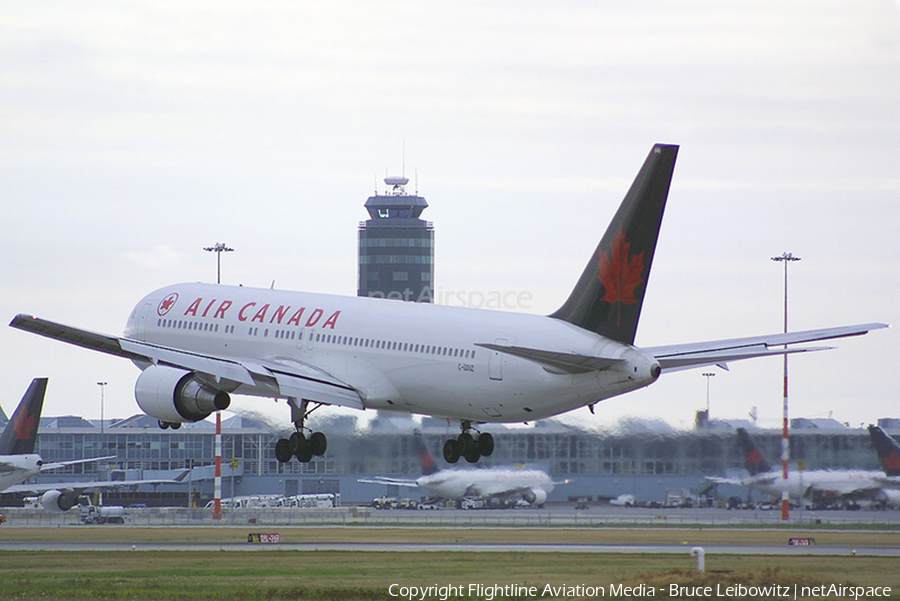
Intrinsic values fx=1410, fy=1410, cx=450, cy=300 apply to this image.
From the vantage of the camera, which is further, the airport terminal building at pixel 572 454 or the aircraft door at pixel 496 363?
the airport terminal building at pixel 572 454

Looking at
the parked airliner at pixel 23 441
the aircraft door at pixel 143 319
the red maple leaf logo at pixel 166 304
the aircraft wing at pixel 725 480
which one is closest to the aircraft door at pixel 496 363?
the red maple leaf logo at pixel 166 304

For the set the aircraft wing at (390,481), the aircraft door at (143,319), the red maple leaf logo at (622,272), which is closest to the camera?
the red maple leaf logo at (622,272)

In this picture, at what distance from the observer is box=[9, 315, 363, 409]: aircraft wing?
1852 inches

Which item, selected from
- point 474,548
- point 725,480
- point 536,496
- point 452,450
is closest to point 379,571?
point 452,450

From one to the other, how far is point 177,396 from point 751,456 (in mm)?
45590

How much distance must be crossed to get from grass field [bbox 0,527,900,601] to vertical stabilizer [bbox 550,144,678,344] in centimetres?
821

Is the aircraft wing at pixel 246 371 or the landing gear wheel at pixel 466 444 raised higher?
the aircraft wing at pixel 246 371

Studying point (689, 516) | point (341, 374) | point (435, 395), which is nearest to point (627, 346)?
point (435, 395)

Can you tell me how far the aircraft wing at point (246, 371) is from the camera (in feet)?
154

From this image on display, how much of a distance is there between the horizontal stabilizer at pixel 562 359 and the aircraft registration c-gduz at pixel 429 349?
0.14 feet

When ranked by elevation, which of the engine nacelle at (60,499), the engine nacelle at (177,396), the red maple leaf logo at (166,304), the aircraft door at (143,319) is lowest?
the engine nacelle at (60,499)

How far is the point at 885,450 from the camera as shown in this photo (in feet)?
291

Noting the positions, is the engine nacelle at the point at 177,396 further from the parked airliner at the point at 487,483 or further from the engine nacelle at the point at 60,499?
the engine nacelle at the point at 60,499

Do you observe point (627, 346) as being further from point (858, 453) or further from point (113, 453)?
point (113, 453)
